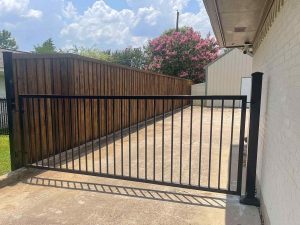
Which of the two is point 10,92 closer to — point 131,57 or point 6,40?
point 131,57

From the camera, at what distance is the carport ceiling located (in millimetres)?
3029

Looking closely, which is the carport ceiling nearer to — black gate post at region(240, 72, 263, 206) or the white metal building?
black gate post at region(240, 72, 263, 206)

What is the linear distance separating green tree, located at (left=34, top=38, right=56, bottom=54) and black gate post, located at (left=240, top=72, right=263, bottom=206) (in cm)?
4035

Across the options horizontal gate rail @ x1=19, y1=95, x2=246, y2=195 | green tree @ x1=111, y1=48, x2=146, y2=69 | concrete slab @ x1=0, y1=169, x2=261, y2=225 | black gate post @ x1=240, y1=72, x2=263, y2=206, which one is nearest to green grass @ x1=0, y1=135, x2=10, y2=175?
horizontal gate rail @ x1=19, y1=95, x2=246, y2=195

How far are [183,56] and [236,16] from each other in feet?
64.5

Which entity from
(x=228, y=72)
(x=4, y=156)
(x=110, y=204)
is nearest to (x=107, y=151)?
(x=110, y=204)

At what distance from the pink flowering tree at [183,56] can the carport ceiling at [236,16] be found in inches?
704

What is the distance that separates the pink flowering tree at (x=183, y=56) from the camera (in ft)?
75.0

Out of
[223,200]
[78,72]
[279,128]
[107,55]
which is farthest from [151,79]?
[107,55]

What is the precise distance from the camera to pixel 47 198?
333 cm

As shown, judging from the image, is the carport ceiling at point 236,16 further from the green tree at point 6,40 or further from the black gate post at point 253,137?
the green tree at point 6,40

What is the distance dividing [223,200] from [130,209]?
117 cm

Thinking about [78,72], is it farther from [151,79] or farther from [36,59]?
[151,79]

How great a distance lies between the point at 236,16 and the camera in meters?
3.61
